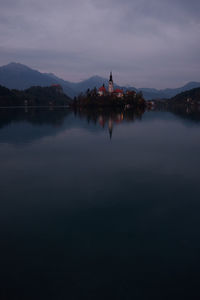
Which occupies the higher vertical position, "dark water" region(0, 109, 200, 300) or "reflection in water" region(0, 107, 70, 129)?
"reflection in water" region(0, 107, 70, 129)

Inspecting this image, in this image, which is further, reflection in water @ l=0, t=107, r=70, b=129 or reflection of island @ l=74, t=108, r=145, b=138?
reflection in water @ l=0, t=107, r=70, b=129

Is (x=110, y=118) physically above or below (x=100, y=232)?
above

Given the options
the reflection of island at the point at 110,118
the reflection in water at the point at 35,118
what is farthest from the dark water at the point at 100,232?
the reflection in water at the point at 35,118

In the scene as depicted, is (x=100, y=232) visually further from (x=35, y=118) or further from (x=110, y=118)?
(x=35, y=118)

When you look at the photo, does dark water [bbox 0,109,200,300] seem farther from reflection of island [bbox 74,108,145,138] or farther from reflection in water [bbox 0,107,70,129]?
reflection in water [bbox 0,107,70,129]

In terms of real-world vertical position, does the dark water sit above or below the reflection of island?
below

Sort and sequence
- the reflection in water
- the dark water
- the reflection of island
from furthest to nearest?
the reflection in water
the reflection of island
the dark water

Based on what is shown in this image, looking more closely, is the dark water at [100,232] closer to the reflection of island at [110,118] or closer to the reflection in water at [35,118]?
the reflection of island at [110,118]

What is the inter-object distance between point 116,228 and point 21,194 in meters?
6.72

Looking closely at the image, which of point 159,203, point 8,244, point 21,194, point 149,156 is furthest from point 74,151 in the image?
point 8,244

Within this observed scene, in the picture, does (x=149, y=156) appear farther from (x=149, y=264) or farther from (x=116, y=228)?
(x=149, y=264)

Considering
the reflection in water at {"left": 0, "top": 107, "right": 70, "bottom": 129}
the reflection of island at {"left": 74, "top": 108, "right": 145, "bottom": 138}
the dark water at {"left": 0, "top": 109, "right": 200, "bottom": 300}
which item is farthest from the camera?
the reflection in water at {"left": 0, "top": 107, "right": 70, "bottom": 129}

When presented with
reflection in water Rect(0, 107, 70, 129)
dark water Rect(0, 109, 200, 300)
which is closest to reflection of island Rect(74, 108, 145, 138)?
reflection in water Rect(0, 107, 70, 129)

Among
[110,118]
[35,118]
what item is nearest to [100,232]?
[110,118]
